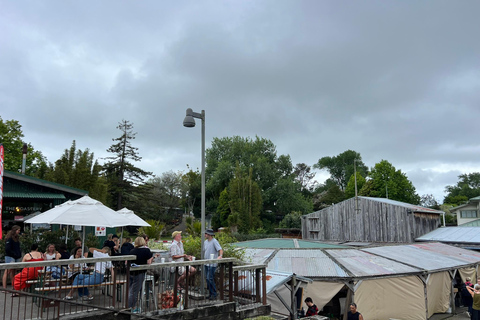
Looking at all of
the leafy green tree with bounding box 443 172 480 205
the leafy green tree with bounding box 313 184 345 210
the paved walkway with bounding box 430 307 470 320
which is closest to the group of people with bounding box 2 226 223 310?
the paved walkway with bounding box 430 307 470 320

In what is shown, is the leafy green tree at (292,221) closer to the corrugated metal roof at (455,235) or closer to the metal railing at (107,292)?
the corrugated metal roof at (455,235)

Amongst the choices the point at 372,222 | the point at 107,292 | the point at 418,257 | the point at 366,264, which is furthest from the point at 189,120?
the point at 372,222

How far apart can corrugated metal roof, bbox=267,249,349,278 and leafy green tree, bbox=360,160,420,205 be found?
4987 cm

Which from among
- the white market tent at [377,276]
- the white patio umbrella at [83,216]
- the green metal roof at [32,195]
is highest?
the green metal roof at [32,195]

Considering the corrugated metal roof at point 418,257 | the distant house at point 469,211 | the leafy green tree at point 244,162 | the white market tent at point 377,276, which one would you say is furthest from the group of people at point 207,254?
the distant house at point 469,211

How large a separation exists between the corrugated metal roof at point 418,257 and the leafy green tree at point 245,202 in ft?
84.1

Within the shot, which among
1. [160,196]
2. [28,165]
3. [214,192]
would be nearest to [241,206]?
[214,192]

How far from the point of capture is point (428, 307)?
16328 millimetres

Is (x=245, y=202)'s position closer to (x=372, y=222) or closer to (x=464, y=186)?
(x=372, y=222)

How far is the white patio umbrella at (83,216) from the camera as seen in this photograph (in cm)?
881

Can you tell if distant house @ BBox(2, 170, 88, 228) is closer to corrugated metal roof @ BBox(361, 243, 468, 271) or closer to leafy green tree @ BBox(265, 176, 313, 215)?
corrugated metal roof @ BBox(361, 243, 468, 271)

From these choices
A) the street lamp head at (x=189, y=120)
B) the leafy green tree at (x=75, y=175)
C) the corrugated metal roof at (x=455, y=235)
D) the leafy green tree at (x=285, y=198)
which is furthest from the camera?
the leafy green tree at (x=285, y=198)

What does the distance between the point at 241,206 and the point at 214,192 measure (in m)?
10.9

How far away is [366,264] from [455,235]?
17.8m
